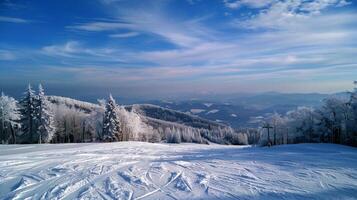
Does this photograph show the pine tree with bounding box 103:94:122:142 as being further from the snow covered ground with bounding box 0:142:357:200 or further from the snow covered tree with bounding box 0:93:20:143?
the snow covered ground with bounding box 0:142:357:200

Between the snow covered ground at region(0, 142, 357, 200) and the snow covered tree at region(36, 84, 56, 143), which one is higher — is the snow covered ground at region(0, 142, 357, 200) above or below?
below

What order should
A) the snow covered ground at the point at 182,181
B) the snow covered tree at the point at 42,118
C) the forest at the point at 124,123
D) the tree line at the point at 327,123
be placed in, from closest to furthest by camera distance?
the snow covered ground at the point at 182,181
the tree line at the point at 327,123
the forest at the point at 124,123
the snow covered tree at the point at 42,118

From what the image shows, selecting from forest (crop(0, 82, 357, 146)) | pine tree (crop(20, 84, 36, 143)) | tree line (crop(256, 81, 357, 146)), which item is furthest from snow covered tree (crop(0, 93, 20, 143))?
tree line (crop(256, 81, 357, 146))

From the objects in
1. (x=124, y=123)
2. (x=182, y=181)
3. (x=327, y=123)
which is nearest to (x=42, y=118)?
(x=124, y=123)

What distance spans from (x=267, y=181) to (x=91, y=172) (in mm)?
10156

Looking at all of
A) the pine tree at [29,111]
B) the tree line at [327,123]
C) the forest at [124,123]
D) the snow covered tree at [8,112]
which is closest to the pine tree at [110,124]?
the forest at [124,123]

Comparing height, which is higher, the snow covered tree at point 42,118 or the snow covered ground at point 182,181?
the snow covered tree at point 42,118

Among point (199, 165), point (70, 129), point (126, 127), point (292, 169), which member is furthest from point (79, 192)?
point (70, 129)

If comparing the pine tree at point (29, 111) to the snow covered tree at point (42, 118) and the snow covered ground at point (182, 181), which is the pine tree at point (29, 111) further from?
the snow covered ground at point (182, 181)

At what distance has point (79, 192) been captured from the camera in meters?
12.4

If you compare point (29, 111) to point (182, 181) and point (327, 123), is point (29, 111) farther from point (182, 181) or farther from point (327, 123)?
point (327, 123)

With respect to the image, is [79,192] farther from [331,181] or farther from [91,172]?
[331,181]

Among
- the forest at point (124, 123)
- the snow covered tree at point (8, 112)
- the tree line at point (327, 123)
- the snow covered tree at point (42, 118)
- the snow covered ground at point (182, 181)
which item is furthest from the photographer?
the snow covered tree at point (8, 112)

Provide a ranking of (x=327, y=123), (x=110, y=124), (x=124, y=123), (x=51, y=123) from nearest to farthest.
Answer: (x=327, y=123)
(x=51, y=123)
(x=110, y=124)
(x=124, y=123)
